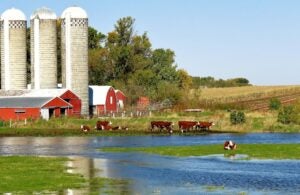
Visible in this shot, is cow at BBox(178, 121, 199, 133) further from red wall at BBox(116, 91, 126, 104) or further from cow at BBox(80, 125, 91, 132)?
red wall at BBox(116, 91, 126, 104)

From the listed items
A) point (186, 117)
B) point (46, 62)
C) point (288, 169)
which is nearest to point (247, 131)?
point (186, 117)

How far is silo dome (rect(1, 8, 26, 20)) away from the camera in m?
91.0

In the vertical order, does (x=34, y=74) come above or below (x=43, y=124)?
above

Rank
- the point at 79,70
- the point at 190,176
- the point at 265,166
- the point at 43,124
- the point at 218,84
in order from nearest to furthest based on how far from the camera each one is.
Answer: the point at 190,176, the point at 265,166, the point at 43,124, the point at 79,70, the point at 218,84

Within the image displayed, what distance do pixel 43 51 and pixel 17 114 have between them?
10.5 meters

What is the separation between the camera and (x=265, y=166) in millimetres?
40062

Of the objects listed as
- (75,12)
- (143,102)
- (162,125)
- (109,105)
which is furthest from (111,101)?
(162,125)

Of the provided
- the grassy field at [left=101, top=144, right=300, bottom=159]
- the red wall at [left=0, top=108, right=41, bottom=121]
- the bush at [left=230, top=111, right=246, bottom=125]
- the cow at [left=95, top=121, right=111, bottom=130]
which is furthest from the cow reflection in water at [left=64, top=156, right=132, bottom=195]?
the red wall at [left=0, top=108, right=41, bottom=121]

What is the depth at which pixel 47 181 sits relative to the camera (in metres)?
34.2

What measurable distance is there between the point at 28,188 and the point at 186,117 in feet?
160

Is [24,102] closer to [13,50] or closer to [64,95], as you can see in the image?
[64,95]

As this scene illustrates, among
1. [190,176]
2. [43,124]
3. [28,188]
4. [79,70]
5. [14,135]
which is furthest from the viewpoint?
[79,70]

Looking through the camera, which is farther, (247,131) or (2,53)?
(2,53)

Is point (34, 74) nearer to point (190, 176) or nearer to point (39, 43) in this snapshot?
point (39, 43)
